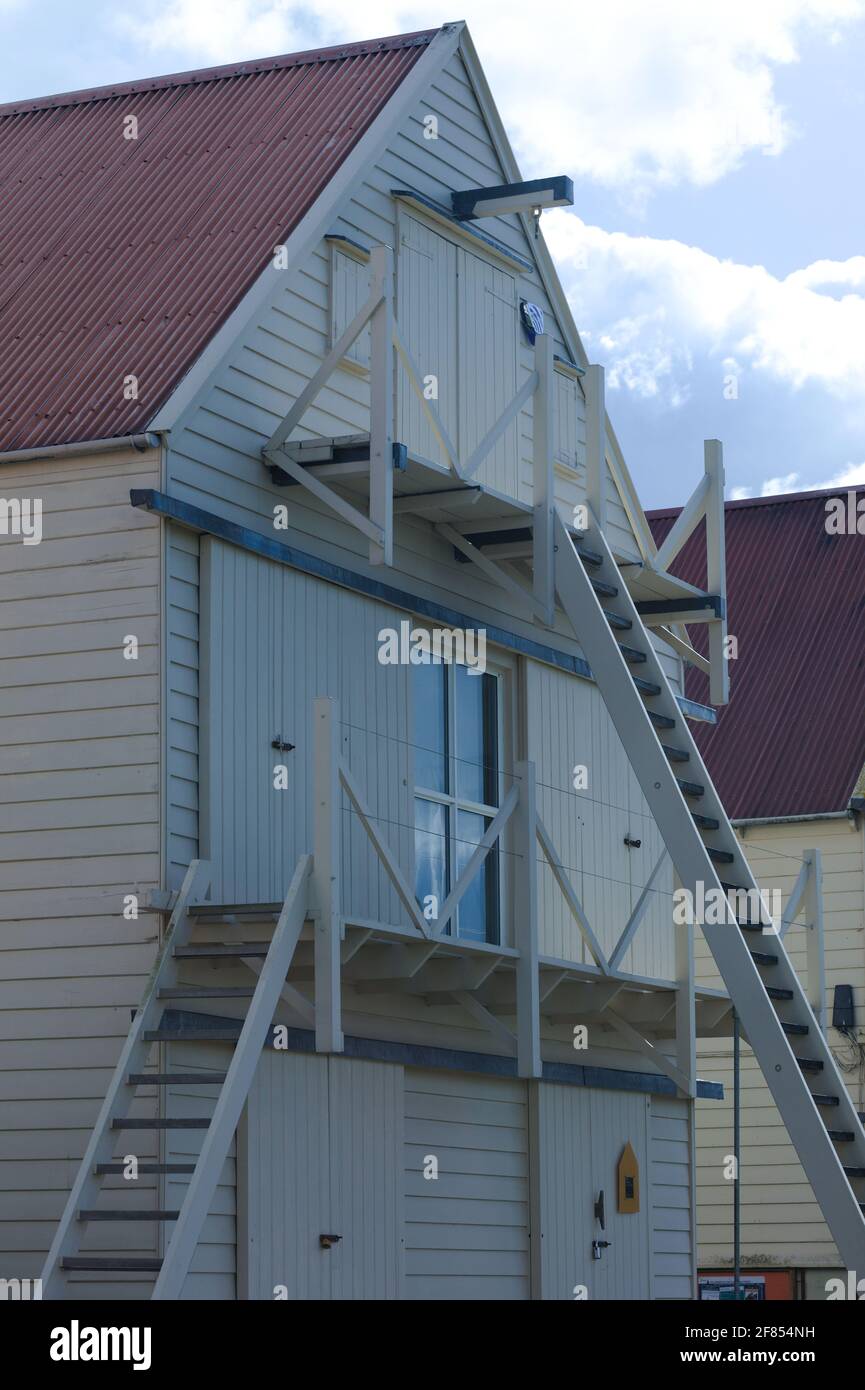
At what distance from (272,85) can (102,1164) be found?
930 cm

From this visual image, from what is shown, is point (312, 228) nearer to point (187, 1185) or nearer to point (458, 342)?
point (458, 342)

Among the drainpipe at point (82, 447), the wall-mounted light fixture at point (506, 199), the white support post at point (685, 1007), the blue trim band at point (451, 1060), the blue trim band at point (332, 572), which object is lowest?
the blue trim band at point (451, 1060)

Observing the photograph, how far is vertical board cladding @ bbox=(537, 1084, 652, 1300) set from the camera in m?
16.3

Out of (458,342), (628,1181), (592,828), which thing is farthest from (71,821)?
(628,1181)

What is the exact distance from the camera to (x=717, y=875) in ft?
48.9

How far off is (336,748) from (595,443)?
16.6ft

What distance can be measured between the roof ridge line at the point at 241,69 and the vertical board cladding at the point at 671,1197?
9.07 metres

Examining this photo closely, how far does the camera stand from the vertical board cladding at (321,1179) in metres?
13.1

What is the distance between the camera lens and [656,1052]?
17.3m

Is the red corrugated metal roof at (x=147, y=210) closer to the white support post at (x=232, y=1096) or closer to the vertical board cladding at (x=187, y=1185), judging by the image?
the white support post at (x=232, y=1096)

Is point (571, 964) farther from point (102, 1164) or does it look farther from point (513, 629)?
point (102, 1164)

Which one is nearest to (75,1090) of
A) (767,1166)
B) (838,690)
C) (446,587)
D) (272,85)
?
(446,587)

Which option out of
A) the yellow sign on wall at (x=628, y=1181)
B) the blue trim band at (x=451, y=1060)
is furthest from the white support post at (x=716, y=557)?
the yellow sign on wall at (x=628, y=1181)

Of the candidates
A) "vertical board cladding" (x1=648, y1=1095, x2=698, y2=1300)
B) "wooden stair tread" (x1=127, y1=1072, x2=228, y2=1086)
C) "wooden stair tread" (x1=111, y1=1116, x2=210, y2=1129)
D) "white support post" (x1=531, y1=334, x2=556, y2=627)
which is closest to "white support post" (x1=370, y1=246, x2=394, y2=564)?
"white support post" (x1=531, y1=334, x2=556, y2=627)
